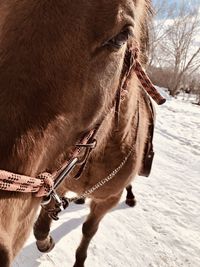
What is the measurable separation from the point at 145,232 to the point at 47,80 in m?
3.27

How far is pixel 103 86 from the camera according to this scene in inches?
61.1

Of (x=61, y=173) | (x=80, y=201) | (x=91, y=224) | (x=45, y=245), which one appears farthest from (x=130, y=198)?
(x=61, y=173)

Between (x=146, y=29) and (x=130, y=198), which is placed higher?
(x=146, y=29)

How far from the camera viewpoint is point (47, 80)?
128 cm

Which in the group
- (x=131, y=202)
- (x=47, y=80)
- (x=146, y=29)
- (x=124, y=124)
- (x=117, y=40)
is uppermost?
(x=146, y=29)

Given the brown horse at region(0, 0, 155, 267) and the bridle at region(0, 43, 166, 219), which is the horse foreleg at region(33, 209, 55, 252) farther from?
the brown horse at region(0, 0, 155, 267)

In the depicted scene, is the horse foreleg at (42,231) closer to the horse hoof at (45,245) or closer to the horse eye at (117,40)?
the horse hoof at (45,245)

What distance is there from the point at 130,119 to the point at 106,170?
0.42 metres

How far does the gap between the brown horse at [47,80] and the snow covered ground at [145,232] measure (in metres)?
1.99

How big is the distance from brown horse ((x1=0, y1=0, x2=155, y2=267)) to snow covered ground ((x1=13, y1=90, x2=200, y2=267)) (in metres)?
1.99

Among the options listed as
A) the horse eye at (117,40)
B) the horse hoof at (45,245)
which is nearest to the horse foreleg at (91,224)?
the horse hoof at (45,245)

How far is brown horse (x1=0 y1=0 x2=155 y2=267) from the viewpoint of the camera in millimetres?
1226

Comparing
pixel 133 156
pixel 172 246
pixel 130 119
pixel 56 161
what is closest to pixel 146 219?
pixel 172 246

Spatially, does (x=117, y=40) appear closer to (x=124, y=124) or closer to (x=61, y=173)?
(x=61, y=173)
